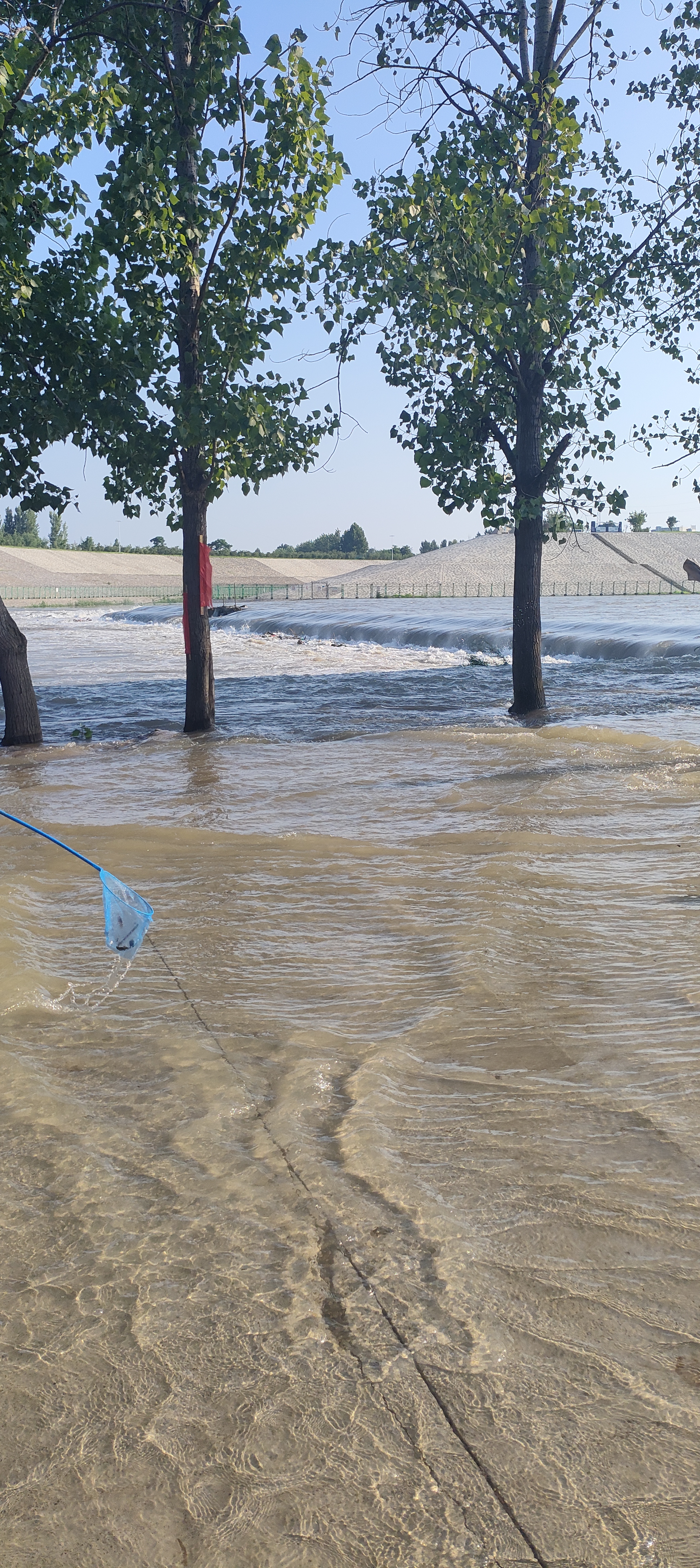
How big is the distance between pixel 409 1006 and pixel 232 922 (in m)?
1.75

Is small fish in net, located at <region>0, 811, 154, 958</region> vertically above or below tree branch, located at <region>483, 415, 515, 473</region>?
below

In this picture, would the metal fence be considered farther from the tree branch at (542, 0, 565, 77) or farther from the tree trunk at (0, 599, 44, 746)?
the tree trunk at (0, 599, 44, 746)

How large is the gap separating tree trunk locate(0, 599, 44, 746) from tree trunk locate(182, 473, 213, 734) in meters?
2.09

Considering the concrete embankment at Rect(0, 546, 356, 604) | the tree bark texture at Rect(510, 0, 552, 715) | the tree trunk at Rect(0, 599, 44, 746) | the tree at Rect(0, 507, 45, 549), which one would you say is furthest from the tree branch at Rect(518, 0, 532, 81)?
the tree at Rect(0, 507, 45, 549)

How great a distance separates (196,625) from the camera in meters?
15.1

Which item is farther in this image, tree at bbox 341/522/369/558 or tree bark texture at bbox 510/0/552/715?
tree at bbox 341/522/369/558

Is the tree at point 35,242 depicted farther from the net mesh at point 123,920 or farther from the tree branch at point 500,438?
the net mesh at point 123,920

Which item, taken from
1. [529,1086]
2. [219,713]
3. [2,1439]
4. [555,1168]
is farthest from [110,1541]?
[219,713]

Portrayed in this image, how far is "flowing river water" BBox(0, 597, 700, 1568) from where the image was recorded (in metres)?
2.32

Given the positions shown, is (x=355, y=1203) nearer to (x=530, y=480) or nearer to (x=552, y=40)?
(x=530, y=480)

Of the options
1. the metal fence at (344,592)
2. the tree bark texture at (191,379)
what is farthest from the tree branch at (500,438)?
the metal fence at (344,592)

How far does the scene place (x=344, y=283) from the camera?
14438 mm

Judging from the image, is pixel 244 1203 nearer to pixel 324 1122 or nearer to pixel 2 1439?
pixel 324 1122

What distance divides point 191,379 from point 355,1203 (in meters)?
12.6
